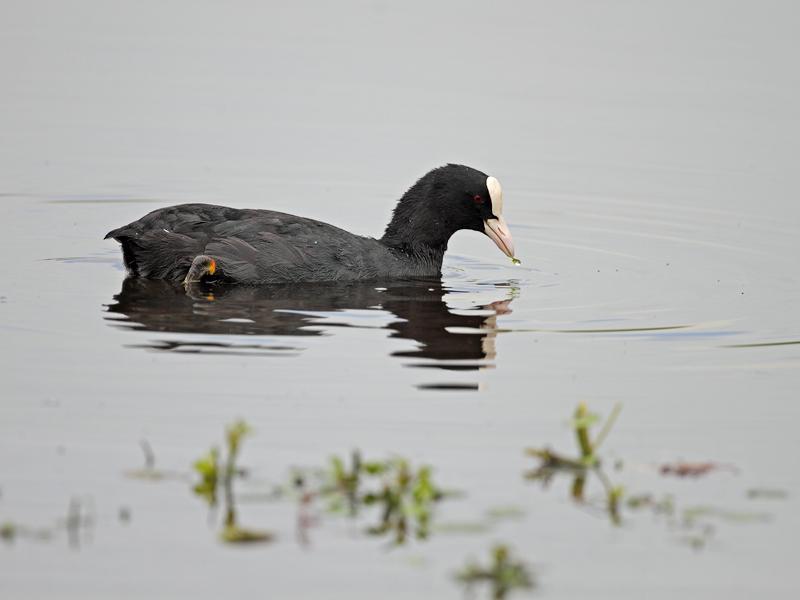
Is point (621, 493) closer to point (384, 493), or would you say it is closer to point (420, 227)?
point (384, 493)

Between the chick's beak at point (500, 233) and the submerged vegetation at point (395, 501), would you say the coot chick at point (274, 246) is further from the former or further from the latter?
the submerged vegetation at point (395, 501)

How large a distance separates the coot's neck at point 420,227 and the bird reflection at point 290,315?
427 millimetres

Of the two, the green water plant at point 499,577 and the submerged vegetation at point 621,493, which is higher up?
the submerged vegetation at point 621,493

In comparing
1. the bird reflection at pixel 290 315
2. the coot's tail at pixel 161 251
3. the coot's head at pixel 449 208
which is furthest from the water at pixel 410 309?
the coot's head at pixel 449 208

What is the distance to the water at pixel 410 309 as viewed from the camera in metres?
4.96

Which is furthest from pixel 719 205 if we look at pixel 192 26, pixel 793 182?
pixel 192 26

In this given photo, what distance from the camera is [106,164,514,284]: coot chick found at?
32.0 feet

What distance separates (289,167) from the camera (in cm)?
1444

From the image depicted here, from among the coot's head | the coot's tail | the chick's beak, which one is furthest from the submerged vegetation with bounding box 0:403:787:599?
the coot's head

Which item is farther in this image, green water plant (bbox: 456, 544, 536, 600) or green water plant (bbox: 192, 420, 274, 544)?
green water plant (bbox: 192, 420, 274, 544)

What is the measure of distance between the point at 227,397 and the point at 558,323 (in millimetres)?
2882

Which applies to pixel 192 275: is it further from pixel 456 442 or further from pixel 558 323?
pixel 456 442

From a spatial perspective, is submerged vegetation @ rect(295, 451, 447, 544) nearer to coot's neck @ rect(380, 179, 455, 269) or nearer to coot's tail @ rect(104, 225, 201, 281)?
coot's tail @ rect(104, 225, 201, 281)

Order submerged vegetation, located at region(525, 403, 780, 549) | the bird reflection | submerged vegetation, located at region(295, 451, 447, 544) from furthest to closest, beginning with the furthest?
the bird reflection, submerged vegetation, located at region(525, 403, 780, 549), submerged vegetation, located at region(295, 451, 447, 544)
